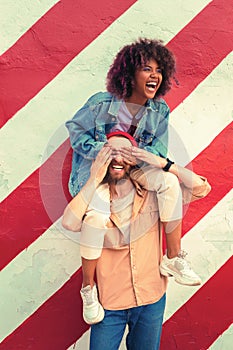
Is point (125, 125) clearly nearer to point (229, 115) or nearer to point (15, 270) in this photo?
point (229, 115)

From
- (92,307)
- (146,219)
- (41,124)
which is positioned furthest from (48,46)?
(92,307)

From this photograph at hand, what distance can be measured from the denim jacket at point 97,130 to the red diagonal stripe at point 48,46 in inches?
12.8

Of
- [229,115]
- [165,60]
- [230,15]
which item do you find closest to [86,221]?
[165,60]

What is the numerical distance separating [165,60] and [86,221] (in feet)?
2.02

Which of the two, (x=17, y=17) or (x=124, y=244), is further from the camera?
(x=17, y=17)

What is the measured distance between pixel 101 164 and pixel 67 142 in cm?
44

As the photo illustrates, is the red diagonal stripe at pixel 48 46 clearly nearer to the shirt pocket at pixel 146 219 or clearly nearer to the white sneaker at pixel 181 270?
the shirt pocket at pixel 146 219

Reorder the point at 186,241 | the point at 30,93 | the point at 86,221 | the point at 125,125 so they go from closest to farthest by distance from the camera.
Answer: the point at 86,221, the point at 125,125, the point at 30,93, the point at 186,241

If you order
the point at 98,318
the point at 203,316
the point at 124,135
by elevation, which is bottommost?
the point at 98,318

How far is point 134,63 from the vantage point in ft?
5.86

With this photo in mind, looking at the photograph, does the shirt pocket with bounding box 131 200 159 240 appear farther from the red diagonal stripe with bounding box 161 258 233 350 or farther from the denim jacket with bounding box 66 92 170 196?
the red diagonal stripe with bounding box 161 258 233 350

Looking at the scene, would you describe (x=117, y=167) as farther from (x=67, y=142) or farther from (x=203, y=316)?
(x=203, y=316)

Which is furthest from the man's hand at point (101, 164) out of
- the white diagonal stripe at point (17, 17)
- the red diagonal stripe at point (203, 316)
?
the red diagonal stripe at point (203, 316)

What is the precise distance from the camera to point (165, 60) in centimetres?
181
